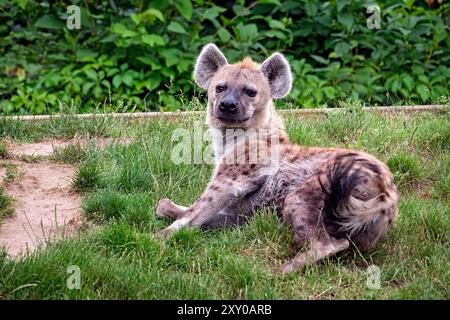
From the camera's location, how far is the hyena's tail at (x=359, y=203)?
12.9ft

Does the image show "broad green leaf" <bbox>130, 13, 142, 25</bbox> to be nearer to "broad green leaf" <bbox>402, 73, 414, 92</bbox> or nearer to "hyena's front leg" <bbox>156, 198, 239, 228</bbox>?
"broad green leaf" <bbox>402, 73, 414, 92</bbox>

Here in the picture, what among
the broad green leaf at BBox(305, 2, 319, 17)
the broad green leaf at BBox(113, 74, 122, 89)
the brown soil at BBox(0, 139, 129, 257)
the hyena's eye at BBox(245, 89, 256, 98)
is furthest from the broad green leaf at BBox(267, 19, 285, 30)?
the hyena's eye at BBox(245, 89, 256, 98)

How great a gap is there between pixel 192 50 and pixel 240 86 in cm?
256

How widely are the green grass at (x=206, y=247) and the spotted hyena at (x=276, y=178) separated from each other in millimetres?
122

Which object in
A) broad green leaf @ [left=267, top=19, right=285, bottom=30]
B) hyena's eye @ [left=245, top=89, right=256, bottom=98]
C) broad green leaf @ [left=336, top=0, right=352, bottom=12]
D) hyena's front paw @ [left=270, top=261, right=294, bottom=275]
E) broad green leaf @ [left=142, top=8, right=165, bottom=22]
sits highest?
broad green leaf @ [left=336, top=0, right=352, bottom=12]

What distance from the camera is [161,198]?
478 centimetres

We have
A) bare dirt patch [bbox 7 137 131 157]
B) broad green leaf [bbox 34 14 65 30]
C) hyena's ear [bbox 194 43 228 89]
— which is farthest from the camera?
broad green leaf [bbox 34 14 65 30]

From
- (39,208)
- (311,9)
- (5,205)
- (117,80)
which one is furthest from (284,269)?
(311,9)

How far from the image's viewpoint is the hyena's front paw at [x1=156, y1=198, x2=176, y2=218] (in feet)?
14.7

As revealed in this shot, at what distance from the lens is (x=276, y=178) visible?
444 cm

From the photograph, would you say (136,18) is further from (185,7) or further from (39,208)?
(39,208)

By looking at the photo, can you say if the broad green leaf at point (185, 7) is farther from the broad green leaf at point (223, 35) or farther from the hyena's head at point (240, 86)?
the hyena's head at point (240, 86)

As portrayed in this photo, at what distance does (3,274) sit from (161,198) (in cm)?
141

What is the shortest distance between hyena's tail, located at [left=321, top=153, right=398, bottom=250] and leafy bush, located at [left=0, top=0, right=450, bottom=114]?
2851mm
